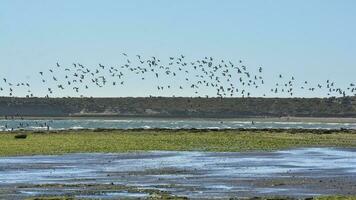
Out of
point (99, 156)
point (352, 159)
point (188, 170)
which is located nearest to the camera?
point (188, 170)

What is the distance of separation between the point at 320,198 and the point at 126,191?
888 cm

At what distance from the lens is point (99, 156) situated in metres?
71.2

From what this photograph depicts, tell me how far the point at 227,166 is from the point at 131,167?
5.82 m

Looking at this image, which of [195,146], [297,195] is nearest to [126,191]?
[297,195]

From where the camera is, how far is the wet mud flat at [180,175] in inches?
1710

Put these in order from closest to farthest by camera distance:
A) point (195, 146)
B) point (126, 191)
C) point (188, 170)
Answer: point (126, 191)
point (188, 170)
point (195, 146)

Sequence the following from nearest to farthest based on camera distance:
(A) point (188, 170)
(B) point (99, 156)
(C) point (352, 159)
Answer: (A) point (188, 170), (C) point (352, 159), (B) point (99, 156)

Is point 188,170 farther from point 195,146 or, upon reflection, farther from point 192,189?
point 195,146

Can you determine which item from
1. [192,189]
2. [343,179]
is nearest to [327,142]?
[343,179]

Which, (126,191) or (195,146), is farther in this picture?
(195,146)

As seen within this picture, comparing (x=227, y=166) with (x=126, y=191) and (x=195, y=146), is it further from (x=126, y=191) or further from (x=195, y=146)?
(x=195, y=146)

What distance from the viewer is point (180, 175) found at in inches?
2079

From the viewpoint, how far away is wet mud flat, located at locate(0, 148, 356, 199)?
143 ft

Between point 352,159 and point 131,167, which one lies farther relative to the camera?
point 352,159
